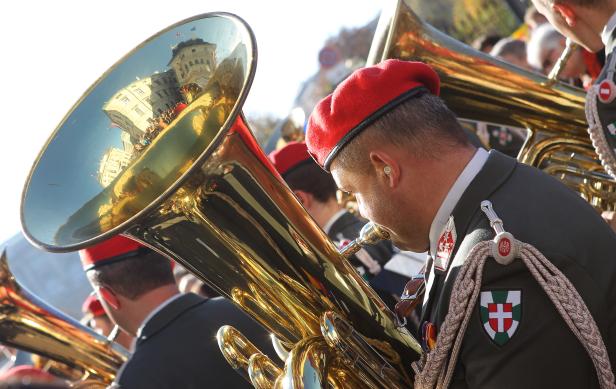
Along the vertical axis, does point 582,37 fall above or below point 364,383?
above

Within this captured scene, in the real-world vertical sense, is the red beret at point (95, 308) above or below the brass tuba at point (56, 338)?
below

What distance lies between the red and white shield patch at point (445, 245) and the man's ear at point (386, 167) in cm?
18

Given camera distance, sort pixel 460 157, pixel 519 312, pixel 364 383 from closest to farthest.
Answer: pixel 519 312 < pixel 460 157 < pixel 364 383

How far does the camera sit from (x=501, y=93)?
132 inches

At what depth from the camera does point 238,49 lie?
8.52 ft

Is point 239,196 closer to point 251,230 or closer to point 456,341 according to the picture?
point 251,230

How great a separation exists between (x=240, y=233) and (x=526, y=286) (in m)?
0.81

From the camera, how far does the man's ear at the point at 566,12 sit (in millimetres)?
2898

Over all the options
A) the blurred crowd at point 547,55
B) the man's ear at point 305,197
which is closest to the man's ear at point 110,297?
the man's ear at point 305,197

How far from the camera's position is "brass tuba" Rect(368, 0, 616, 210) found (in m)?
3.31

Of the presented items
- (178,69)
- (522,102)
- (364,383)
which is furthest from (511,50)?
(364,383)

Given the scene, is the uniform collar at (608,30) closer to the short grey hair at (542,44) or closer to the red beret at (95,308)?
the short grey hair at (542,44)

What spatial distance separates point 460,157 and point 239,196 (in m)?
0.62

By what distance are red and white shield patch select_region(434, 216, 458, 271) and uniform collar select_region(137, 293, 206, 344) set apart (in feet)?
4.92
